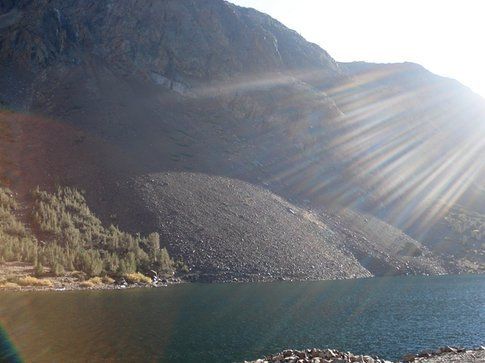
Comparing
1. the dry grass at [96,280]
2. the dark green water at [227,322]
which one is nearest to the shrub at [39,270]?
the dry grass at [96,280]

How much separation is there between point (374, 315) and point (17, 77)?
327ft

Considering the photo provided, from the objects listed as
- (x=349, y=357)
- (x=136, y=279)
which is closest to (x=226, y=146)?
(x=136, y=279)

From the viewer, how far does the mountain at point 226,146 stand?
247 ft

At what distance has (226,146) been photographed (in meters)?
109

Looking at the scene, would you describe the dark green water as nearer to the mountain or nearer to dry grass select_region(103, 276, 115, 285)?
dry grass select_region(103, 276, 115, 285)

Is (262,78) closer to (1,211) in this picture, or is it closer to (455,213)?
(455,213)

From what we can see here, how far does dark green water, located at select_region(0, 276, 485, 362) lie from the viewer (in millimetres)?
28797

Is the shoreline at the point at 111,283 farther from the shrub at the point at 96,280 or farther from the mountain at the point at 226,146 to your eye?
the mountain at the point at 226,146

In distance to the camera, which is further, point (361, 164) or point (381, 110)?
point (381, 110)

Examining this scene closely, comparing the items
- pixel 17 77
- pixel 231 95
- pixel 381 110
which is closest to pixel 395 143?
pixel 381 110

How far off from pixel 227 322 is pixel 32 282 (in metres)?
27.8

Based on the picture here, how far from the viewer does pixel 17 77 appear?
10575 cm

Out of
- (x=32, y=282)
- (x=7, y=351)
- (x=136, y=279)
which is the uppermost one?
(x=7, y=351)

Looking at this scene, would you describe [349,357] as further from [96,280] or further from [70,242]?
[70,242]
